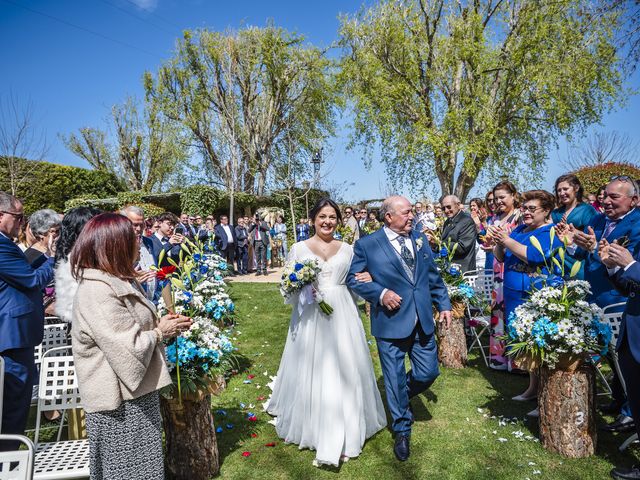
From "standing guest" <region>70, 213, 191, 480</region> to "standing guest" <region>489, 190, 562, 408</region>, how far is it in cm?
340

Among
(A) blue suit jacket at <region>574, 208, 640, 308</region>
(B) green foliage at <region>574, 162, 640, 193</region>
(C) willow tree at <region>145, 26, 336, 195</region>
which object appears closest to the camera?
(A) blue suit jacket at <region>574, 208, 640, 308</region>

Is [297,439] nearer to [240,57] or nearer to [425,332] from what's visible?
[425,332]

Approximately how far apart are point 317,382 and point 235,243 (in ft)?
44.3

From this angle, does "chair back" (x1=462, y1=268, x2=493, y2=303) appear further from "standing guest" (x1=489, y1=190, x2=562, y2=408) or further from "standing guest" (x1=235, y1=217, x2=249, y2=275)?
"standing guest" (x1=235, y1=217, x2=249, y2=275)

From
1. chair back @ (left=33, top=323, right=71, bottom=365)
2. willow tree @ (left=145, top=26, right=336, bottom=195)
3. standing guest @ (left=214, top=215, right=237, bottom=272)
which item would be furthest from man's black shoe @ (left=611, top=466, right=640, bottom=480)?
willow tree @ (left=145, top=26, right=336, bottom=195)

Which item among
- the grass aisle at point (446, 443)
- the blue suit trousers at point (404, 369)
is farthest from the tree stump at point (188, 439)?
the blue suit trousers at point (404, 369)

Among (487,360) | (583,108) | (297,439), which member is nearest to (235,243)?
(487,360)

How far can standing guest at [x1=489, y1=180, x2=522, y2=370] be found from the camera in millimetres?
5531

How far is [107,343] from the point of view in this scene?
2.28 metres

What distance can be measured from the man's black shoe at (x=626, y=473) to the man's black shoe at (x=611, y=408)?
1.20 meters

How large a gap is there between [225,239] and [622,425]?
13693 millimetres

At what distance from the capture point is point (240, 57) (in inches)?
1076

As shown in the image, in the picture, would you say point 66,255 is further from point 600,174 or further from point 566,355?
point 600,174

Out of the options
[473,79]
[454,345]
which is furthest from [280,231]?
[454,345]
